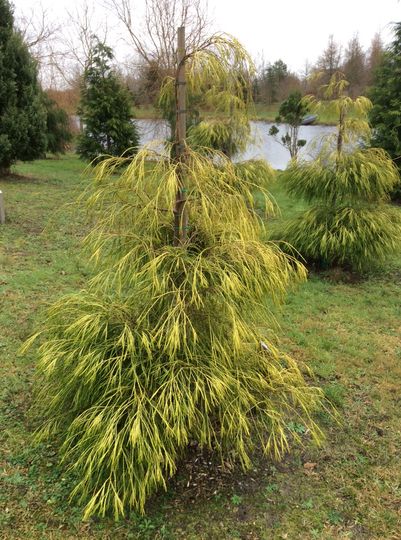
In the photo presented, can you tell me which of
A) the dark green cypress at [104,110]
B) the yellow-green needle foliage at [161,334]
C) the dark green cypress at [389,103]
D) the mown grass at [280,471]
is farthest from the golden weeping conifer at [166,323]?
the dark green cypress at [104,110]

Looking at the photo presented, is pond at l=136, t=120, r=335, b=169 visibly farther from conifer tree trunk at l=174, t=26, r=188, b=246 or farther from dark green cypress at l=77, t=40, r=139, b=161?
dark green cypress at l=77, t=40, r=139, b=161

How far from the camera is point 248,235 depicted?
2205mm

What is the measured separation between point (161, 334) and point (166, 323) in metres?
0.13

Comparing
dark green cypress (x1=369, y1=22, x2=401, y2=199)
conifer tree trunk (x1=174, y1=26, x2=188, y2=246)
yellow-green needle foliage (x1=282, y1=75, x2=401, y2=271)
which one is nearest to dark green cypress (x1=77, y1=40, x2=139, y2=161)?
dark green cypress (x1=369, y1=22, x2=401, y2=199)

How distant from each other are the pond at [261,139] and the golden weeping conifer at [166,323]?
461 mm

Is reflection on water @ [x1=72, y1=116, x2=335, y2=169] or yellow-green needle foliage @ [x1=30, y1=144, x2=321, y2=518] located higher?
reflection on water @ [x1=72, y1=116, x2=335, y2=169]

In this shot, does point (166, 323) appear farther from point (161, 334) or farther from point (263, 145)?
point (263, 145)

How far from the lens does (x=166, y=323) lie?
2195mm

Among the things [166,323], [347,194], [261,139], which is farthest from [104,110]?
[166,323]

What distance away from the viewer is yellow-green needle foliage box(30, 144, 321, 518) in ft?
6.62

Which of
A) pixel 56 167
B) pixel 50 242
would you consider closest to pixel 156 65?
pixel 56 167

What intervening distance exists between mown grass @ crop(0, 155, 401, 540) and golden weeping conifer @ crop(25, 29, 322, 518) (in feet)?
0.54

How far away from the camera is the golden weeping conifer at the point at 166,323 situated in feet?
6.59

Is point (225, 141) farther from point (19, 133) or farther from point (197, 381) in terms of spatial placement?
point (197, 381)
